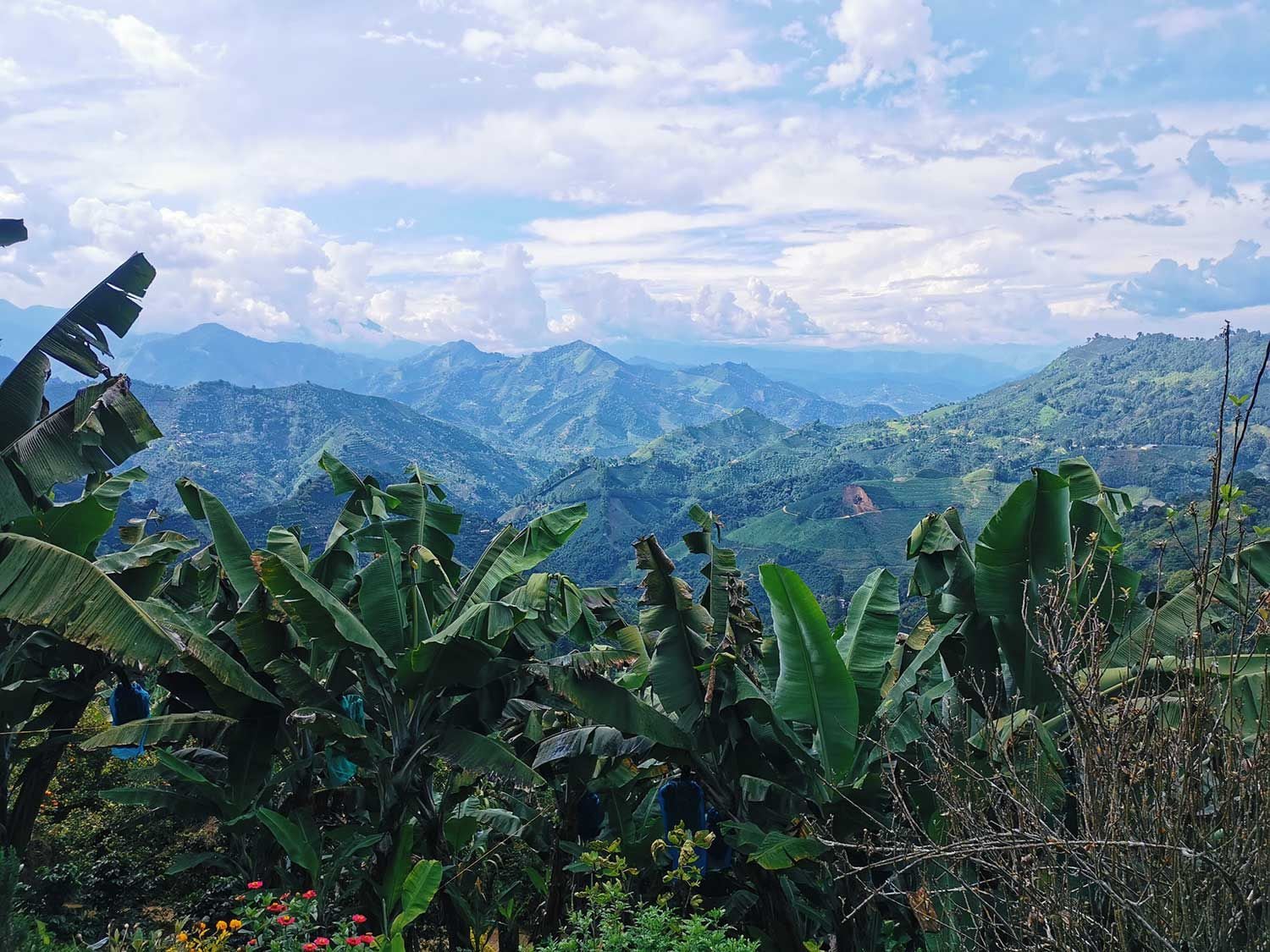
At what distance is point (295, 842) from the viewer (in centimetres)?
566

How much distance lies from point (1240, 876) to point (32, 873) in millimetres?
7310

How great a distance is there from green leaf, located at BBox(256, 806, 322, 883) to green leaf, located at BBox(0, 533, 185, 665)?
64.8 inches

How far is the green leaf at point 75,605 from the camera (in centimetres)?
439

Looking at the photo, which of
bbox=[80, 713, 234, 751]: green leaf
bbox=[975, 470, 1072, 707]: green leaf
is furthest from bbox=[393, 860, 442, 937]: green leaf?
bbox=[975, 470, 1072, 707]: green leaf

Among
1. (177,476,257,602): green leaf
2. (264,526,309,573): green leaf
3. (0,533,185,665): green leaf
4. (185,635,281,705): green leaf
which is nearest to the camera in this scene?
(0,533,185,665): green leaf

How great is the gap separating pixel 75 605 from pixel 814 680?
13.2ft

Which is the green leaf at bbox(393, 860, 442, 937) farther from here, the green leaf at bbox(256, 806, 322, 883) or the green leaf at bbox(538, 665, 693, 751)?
the green leaf at bbox(538, 665, 693, 751)

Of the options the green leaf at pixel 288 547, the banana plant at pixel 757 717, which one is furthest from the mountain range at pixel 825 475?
the banana plant at pixel 757 717

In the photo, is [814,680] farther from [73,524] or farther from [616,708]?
[73,524]

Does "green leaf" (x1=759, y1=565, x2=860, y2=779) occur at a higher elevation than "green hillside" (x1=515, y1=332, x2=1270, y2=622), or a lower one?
higher

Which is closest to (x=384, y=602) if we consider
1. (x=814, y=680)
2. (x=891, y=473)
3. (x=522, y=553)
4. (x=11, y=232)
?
(x=522, y=553)

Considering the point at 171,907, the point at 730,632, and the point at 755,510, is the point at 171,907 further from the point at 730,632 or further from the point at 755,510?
the point at 755,510

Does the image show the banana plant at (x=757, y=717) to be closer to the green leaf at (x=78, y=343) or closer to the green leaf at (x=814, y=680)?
the green leaf at (x=814, y=680)

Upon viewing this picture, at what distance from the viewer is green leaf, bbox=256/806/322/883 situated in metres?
5.61
